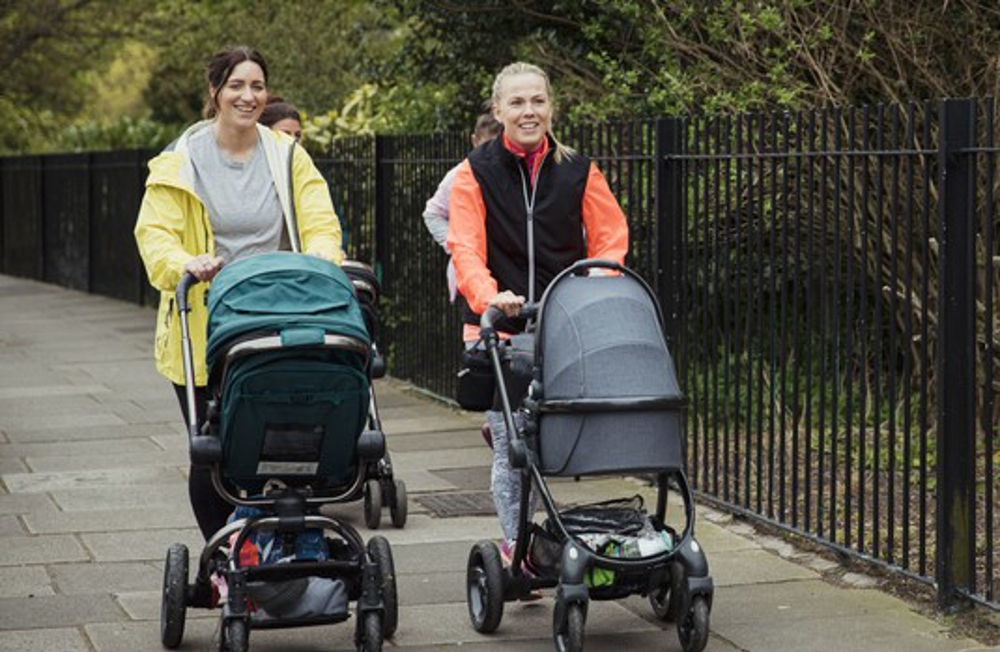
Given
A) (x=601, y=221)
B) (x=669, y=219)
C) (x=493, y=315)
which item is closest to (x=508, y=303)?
(x=493, y=315)

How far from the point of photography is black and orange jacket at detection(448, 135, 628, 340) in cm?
636

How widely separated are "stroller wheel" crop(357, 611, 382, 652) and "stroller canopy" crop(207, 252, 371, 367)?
83cm

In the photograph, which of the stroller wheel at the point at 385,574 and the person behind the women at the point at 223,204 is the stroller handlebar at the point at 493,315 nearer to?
the person behind the women at the point at 223,204

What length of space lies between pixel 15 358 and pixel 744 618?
1084 cm

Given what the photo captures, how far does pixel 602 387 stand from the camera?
5.71m

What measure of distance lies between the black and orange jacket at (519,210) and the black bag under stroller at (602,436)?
17.7 inches

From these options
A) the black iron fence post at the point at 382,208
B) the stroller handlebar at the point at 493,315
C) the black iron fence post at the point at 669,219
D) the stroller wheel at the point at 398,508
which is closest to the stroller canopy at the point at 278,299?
the stroller handlebar at the point at 493,315

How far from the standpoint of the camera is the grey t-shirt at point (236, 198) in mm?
6184

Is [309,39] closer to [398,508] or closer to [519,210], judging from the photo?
[398,508]

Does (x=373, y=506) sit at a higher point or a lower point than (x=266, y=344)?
lower

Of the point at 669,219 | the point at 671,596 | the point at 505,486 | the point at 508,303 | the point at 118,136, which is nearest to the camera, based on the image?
the point at 508,303

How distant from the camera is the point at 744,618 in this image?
6.41 m

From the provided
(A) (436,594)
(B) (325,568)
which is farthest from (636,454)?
(A) (436,594)

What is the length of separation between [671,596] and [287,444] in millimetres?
1374
